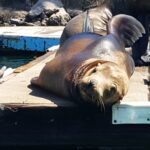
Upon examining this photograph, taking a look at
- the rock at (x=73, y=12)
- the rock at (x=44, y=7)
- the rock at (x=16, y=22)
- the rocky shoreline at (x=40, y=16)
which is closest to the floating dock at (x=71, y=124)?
the rocky shoreline at (x=40, y=16)

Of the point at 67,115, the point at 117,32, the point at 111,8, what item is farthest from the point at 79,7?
the point at 67,115

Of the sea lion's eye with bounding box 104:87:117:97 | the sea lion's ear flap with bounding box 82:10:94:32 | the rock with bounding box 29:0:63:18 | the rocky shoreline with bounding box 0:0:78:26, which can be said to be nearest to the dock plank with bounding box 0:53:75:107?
the sea lion's eye with bounding box 104:87:117:97

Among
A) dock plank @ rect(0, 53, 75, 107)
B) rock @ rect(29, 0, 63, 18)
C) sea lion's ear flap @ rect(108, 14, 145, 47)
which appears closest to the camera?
dock plank @ rect(0, 53, 75, 107)

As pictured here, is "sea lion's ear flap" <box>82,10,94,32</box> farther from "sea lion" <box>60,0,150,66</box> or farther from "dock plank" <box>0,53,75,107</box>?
"dock plank" <box>0,53,75,107</box>

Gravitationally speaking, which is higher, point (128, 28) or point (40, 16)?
point (128, 28)

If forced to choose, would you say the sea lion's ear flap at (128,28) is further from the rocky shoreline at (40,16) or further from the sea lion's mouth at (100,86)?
the rocky shoreline at (40,16)

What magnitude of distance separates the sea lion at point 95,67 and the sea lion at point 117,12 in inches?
20.1

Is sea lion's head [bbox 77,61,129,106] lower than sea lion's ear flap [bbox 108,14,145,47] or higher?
lower

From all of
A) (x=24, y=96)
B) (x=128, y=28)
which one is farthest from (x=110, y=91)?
(x=128, y=28)

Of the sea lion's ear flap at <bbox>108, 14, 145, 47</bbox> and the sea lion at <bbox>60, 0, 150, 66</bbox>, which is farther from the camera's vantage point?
the sea lion at <bbox>60, 0, 150, 66</bbox>

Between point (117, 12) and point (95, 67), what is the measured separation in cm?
280

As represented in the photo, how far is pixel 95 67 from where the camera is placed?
392 centimetres

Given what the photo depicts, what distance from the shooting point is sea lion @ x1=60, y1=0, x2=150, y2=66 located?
233 inches

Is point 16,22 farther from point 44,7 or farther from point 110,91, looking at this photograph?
point 110,91
